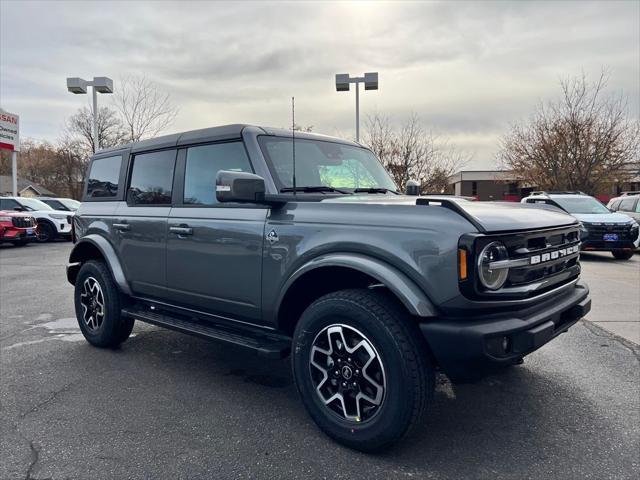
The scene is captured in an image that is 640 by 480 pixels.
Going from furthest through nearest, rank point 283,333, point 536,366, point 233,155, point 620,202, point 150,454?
point 620,202 < point 536,366 < point 233,155 < point 283,333 < point 150,454

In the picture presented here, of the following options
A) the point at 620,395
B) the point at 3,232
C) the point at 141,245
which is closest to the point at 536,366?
the point at 620,395

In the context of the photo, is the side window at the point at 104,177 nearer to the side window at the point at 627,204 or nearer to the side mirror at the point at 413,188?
the side mirror at the point at 413,188

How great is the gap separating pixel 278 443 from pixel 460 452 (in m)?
1.05

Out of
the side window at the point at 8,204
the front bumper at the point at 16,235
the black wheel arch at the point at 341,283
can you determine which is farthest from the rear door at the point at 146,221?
the side window at the point at 8,204

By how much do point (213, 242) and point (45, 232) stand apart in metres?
16.7

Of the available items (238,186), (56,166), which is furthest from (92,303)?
(56,166)

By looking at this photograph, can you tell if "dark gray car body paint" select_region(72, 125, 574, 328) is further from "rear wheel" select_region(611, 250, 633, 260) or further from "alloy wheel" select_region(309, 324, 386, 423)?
"rear wheel" select_region(611, 250, 633, 260)

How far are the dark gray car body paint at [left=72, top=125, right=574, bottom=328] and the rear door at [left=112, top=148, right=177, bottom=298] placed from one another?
13 mm

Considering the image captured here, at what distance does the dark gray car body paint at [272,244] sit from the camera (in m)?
2.55

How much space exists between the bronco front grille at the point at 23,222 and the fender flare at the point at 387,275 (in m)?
15.4

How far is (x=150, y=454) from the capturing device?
2744 millimetres

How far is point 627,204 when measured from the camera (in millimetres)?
14320

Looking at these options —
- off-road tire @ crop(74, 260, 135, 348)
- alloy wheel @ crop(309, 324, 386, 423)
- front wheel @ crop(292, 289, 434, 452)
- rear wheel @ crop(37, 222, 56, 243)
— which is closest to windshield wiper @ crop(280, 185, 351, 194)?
front wheel @ crop(292, 289, 434, 452)

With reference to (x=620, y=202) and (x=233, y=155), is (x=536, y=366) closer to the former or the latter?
(x=233, y=155)
